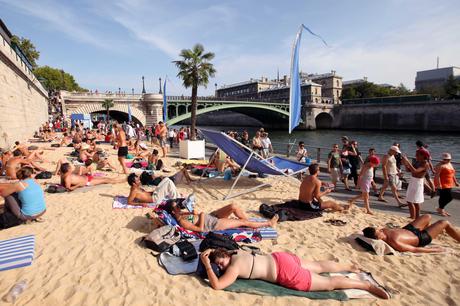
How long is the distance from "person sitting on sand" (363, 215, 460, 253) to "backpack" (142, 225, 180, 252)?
2.99m

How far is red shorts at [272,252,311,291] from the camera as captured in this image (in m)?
3.22

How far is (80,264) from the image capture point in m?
3.76

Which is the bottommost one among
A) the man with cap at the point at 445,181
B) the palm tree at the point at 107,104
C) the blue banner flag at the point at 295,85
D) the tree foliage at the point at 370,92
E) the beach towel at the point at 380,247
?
the beach towel at the point at 380,247

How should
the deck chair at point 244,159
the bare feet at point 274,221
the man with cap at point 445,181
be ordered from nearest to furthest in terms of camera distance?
the bare feet at point 274,221
the man with cap at point 445,181
the deck chair at point 244,159

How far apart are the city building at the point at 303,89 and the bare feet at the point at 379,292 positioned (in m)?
42.5

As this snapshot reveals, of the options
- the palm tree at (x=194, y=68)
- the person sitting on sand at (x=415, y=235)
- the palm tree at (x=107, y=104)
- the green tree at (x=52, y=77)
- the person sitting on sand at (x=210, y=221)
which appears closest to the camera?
the person sitting on sand at (x=415, y=235)

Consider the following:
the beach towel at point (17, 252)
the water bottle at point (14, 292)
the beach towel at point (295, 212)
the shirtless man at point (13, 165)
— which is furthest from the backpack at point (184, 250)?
the shirtless man at point (13, 165)

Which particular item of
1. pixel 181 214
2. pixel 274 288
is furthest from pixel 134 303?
pixel 181 214

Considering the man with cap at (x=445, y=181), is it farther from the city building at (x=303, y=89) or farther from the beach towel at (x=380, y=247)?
the city building at (x=303, y=89)

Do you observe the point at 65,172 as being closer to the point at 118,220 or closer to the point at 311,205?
the point at 118,220

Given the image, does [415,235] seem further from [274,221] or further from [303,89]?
[303,89]

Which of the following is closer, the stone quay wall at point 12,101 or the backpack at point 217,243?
the backpack at point 217,243

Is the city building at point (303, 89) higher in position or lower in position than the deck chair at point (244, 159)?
higher

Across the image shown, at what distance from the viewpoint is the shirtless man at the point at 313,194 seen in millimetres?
5570
